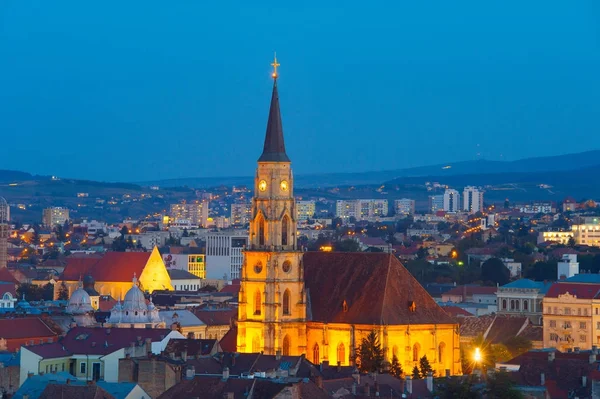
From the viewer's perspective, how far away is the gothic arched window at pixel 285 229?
325ft

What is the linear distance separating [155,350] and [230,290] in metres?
66.1

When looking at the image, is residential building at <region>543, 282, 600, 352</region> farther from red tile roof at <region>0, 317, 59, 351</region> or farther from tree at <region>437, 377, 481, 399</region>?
tree at <region>437, 377, 481, 399</region>

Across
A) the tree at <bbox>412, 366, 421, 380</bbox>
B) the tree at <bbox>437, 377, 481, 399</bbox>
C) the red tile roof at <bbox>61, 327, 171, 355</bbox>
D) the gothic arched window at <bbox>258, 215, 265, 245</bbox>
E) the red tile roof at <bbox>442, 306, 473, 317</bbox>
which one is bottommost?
the tree at <bbox>412, 366, 421, 380</bbox>

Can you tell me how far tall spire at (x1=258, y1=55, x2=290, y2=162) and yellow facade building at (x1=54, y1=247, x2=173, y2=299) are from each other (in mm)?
55982

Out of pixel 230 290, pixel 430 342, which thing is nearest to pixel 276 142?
pixel 430 342

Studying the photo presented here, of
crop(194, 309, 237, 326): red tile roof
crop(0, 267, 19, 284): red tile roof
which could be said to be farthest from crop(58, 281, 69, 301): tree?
crop(194, 309, 237, 326): red tile roof

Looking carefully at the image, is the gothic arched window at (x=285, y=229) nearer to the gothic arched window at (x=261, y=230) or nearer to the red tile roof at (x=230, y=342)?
the gothic arched window at (x=261, y=230)

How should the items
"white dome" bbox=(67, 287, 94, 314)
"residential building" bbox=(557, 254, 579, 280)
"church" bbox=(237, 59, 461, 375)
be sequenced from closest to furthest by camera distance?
"church" bbox=(237, 59, 461, 375), "white dome" bbox=(67, 287, 94, 314), "residential building" bbox=(557, 254, 579, 280)

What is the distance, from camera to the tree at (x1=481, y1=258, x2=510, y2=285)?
159m

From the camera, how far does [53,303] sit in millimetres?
140000

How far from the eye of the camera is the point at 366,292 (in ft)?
322

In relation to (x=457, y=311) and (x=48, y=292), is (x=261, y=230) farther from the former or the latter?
(x=48, y=292)

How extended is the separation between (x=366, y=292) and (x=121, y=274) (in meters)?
63.3

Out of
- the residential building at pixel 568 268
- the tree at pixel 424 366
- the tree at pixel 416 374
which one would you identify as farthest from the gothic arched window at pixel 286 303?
the residential building at pixel 568 268
